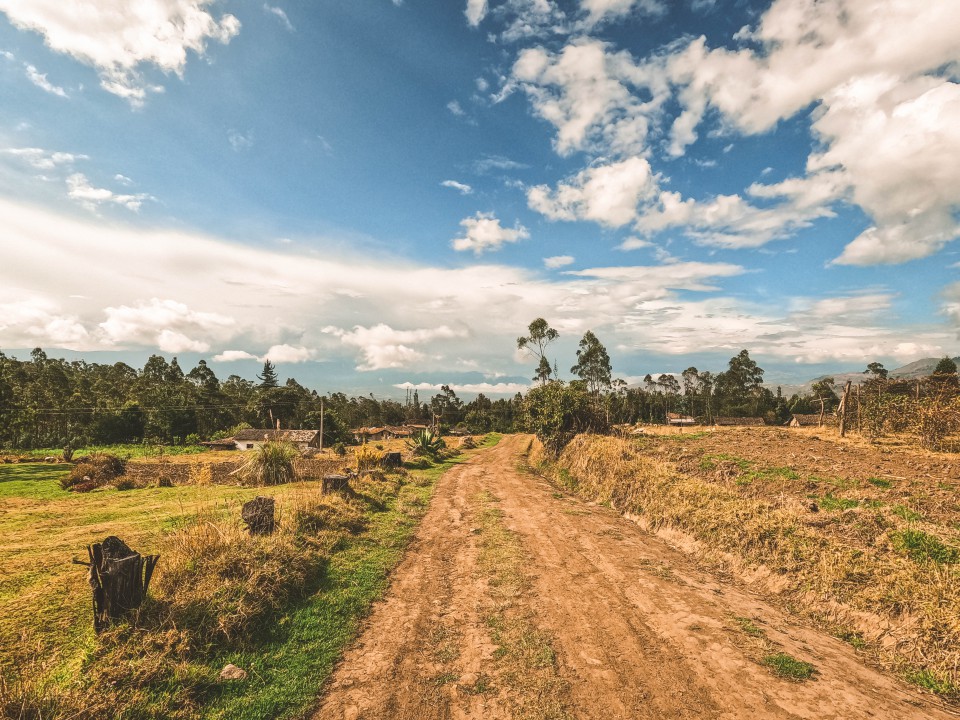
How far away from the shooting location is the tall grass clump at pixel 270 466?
63.9 feet

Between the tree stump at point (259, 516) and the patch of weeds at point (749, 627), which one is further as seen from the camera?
the tree stump at point (259, 516)

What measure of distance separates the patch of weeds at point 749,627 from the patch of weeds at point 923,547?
11.1 feet

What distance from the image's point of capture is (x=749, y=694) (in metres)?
5.35

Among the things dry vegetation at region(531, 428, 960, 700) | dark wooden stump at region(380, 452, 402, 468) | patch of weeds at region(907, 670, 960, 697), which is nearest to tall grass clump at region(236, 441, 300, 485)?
dark wooden stump at region(380, 452, 402, 468)

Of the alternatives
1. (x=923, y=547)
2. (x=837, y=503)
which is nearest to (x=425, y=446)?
(x=837, y=503)

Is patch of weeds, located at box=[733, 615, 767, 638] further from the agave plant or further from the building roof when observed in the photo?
the building roof

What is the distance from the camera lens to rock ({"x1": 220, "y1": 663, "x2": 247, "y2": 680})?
529cm

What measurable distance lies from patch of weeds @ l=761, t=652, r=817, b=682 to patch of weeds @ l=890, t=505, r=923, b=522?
556 cm

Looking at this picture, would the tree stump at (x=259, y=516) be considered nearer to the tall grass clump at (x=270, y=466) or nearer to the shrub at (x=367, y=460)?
the tall grass clump at (x=270, y=466)

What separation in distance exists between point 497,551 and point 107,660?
775 cm

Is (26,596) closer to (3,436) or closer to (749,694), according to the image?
(749,694)

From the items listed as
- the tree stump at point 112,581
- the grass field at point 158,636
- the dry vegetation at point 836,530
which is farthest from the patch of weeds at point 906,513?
the tree stump at point 112,581

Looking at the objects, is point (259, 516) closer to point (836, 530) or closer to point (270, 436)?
point (836, 530)

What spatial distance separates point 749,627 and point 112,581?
9823 mm
